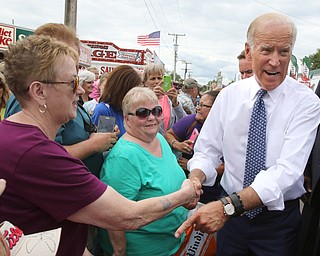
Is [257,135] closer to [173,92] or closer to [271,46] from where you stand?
[271,46]

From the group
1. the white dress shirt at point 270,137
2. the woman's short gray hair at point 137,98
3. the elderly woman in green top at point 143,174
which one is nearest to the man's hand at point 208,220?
the white dress shirt at point 270,137

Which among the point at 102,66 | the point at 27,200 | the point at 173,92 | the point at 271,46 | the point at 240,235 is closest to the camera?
the point at 27,200

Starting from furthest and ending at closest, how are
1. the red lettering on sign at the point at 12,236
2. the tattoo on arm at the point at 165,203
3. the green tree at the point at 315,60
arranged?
1. the green tree at the point at 315,60
2. the tattoo on arm at the point at 165,203
3. the red lettering on sign at the point at 12,236

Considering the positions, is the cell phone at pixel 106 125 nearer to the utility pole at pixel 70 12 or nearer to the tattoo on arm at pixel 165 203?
the tattoo on arm at pixel 165 203

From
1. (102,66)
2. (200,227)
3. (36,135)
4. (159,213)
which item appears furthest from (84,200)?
(102,66)

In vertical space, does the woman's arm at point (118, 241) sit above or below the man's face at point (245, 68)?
below

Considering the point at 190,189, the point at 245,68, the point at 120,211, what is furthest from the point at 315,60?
the point at 120,211

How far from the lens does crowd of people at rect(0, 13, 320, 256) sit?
4.90ft

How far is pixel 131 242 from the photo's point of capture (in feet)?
7.74

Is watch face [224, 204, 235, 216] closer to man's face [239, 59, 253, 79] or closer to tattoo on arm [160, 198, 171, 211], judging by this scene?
tattoo on arm [160, 198, 171, 211]

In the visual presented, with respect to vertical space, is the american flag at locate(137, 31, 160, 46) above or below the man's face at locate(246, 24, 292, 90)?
above

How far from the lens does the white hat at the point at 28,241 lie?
1286mm

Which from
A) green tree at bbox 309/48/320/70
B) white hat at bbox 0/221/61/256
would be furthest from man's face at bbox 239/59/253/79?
green tree at bbox 309/48/320/70

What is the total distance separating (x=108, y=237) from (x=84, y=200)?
107 cm
